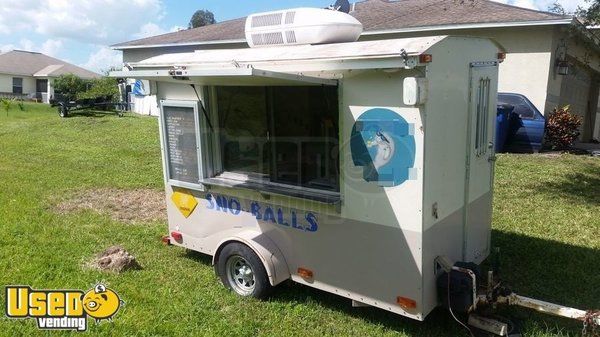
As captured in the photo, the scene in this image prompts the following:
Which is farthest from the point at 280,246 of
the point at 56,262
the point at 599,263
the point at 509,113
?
the point at 509,113

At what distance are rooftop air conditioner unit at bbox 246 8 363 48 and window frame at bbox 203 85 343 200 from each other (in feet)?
1.85

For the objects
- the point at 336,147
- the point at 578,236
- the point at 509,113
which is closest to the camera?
the point at 336,147

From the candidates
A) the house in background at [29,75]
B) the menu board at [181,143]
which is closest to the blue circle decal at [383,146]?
the menu board at [181,143]

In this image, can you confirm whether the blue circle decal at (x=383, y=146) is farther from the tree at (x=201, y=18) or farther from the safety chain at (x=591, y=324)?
the tree at (x=201, y=18)

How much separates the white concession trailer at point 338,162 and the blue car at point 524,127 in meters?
8.17

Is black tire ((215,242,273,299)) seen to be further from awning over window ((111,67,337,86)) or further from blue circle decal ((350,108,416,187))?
awning over window ((111,67,337,86))

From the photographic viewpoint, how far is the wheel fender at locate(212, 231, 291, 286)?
14.0 feet

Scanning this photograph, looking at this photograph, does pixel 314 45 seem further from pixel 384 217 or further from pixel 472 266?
pixel 472 266

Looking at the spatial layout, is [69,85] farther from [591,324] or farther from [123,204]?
[591,324]

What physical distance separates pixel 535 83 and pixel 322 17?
1014 centimetres

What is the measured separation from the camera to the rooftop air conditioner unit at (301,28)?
435 centimetres

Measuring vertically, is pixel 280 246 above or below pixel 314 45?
below

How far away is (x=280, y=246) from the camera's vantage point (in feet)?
14.4

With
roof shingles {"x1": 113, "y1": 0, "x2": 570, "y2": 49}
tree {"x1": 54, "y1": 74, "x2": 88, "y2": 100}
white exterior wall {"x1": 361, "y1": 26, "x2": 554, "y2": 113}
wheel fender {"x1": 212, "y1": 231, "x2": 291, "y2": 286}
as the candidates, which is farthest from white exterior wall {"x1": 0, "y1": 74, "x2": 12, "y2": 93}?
wheel fender {"x1": 212, "y1": 231, "x2": 291, "y2": 286}
